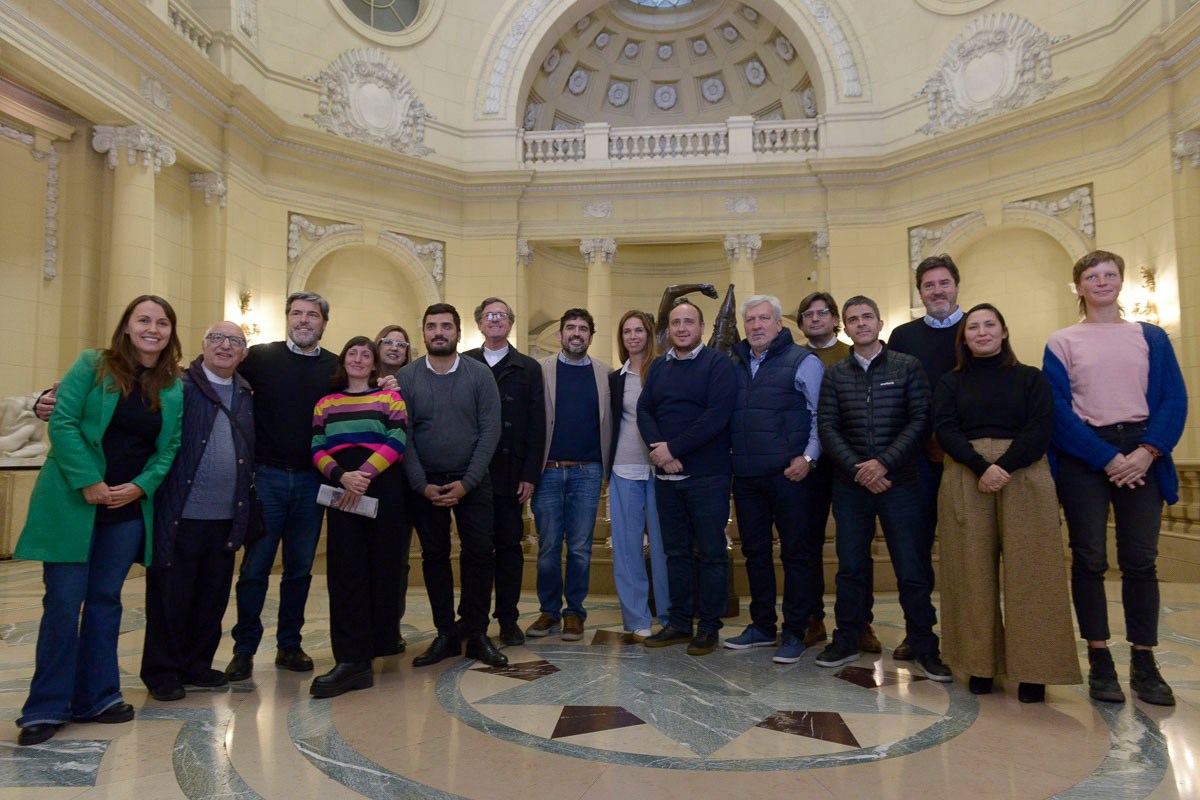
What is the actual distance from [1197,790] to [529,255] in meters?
11.7

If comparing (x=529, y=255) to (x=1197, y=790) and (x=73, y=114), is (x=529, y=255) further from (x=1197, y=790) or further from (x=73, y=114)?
(x=1197, y=790)

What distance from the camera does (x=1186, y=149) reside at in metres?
8.54

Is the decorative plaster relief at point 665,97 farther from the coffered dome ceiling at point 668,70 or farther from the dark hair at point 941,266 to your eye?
the dark hair at point 941,266

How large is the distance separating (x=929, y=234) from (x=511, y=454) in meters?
9.77

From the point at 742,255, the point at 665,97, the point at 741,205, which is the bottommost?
the point at 742,255

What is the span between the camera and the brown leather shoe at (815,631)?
4039mm

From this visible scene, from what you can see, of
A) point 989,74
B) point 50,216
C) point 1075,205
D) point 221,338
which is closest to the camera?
point 221,338

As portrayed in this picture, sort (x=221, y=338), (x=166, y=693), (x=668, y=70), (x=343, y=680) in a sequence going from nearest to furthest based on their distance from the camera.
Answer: (x=166, y=693)
(x=343, y=680)
(x=221, y=338)
(x=668, y=70)

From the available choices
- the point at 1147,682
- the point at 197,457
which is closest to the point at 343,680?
the point at 197,457

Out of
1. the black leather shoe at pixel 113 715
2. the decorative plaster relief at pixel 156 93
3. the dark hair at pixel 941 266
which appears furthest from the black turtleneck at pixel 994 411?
the decorative plaster relief at pixel 156 93

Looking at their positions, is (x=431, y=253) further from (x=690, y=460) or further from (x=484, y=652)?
(x=484, y=652)

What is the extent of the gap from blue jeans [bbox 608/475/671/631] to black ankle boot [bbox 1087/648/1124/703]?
1989mm

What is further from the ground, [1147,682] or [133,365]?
[133,365]

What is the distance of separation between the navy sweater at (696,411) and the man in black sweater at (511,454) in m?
0.63
